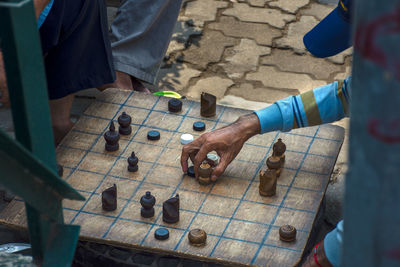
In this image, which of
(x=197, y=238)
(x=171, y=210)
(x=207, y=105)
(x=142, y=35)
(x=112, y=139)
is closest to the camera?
(x=197, y=238)

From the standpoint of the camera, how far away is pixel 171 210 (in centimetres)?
238

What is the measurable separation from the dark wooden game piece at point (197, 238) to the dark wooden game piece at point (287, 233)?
0.86ft

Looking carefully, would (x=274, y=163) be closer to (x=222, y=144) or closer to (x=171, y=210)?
(x=222, y=144)

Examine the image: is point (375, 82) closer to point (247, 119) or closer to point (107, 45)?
point (247, 119)

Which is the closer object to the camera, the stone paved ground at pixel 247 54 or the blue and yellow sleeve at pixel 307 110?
the blue and yellow sleeve at pixel 307 110

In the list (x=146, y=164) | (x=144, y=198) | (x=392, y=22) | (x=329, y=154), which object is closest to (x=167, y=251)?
(x=144, y=198)

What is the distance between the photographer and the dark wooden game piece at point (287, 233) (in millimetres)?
2301

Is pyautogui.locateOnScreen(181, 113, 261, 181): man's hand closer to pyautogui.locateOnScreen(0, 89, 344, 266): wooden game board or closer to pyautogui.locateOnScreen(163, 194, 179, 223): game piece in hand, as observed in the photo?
pyautogui.locateOnScreen(0, 89, 344, 266): wooden game board

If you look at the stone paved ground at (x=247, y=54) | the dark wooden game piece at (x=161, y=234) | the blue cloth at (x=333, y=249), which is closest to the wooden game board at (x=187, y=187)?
the dark wooden game piece at (x=161, y=234)

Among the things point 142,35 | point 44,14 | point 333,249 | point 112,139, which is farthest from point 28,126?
point 142,35

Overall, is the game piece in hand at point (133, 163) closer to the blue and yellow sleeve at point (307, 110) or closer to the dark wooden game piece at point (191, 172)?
the dark wooden game piece at point (191, 172)

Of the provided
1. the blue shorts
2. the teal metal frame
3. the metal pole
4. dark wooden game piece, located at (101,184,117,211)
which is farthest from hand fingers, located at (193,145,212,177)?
the metal pole

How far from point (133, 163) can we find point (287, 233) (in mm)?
688

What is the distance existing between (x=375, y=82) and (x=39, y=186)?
0.87m
